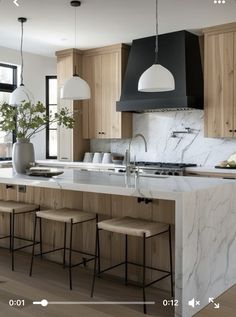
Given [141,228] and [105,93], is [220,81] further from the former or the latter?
[141,228]

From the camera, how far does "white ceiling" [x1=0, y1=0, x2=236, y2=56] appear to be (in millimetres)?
4223

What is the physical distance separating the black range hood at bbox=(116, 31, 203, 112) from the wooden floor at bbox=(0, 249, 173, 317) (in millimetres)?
2659

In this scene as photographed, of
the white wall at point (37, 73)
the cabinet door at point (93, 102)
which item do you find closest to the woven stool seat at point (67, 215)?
the cabinet door at point (93, 102)

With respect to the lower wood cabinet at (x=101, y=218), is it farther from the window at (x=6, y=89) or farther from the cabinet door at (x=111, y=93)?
the window at (x=6, y=89)

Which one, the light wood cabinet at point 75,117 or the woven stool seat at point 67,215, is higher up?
the light wood cabinet at point 75,117

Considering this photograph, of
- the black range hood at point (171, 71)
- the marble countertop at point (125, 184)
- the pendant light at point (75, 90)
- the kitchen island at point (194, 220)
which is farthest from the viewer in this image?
the black range hood at point (171, 71)

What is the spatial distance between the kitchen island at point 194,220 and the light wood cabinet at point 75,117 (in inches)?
117

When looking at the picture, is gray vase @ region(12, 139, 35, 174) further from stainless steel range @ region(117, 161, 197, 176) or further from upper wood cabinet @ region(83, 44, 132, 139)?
upper wood cabinet @ region(83, 44, 132, 139)

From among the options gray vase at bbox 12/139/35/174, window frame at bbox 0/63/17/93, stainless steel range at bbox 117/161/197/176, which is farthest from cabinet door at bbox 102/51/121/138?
gray vase at bbox 12/139/35/174

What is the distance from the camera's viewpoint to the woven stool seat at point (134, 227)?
2690mm

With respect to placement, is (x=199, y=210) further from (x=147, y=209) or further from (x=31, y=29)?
(x=31, y=29)

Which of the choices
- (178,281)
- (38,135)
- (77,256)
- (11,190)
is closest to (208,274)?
(178,281)

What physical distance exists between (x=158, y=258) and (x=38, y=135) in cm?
426

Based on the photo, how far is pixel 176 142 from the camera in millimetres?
5828
